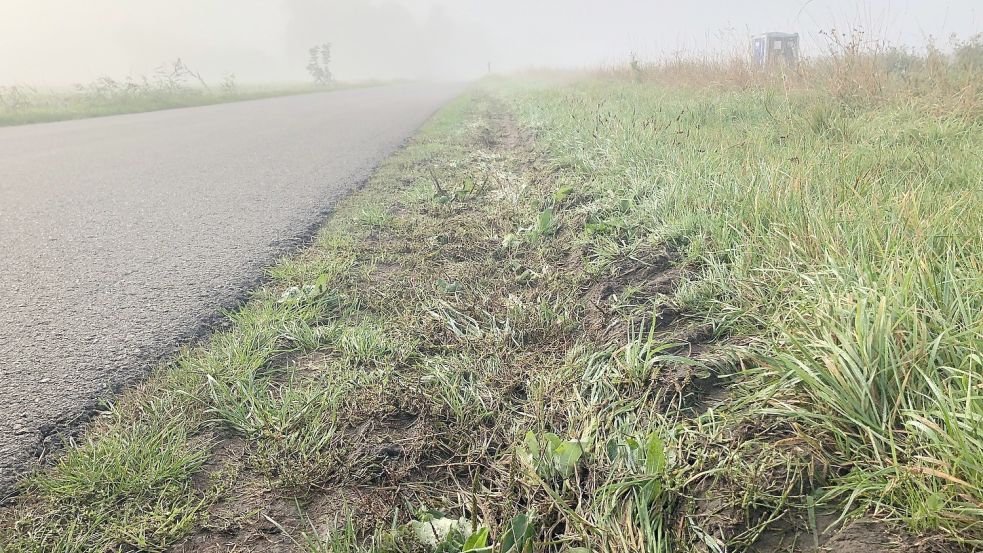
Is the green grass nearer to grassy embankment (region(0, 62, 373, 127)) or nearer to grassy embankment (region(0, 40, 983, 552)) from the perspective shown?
grassy embankment (region(0, 62, 373, 127))

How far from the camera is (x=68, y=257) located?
9.32ft

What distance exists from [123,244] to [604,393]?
2.96 meters

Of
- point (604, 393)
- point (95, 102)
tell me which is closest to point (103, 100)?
point (95, 102)

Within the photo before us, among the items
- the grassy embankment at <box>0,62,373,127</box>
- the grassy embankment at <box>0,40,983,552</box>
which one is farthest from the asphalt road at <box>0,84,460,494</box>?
the grassy embankment at <box>0,62,373,127</box>

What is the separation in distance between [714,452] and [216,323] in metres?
1.95

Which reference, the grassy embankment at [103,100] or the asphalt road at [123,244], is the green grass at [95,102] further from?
the asphalt road at [123,244]

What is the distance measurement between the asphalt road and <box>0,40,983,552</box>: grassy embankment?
193mm

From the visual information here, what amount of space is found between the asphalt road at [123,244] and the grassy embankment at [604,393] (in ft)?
0.63

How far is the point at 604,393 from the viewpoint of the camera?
5.32 ft

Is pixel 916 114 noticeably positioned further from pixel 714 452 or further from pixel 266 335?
pixel 266 335

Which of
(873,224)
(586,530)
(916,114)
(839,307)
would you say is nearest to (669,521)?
(586,530)

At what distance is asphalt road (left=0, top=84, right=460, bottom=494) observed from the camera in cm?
176

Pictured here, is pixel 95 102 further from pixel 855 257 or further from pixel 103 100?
pixel 855 257

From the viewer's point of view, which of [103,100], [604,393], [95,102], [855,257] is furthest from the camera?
[103,100]
